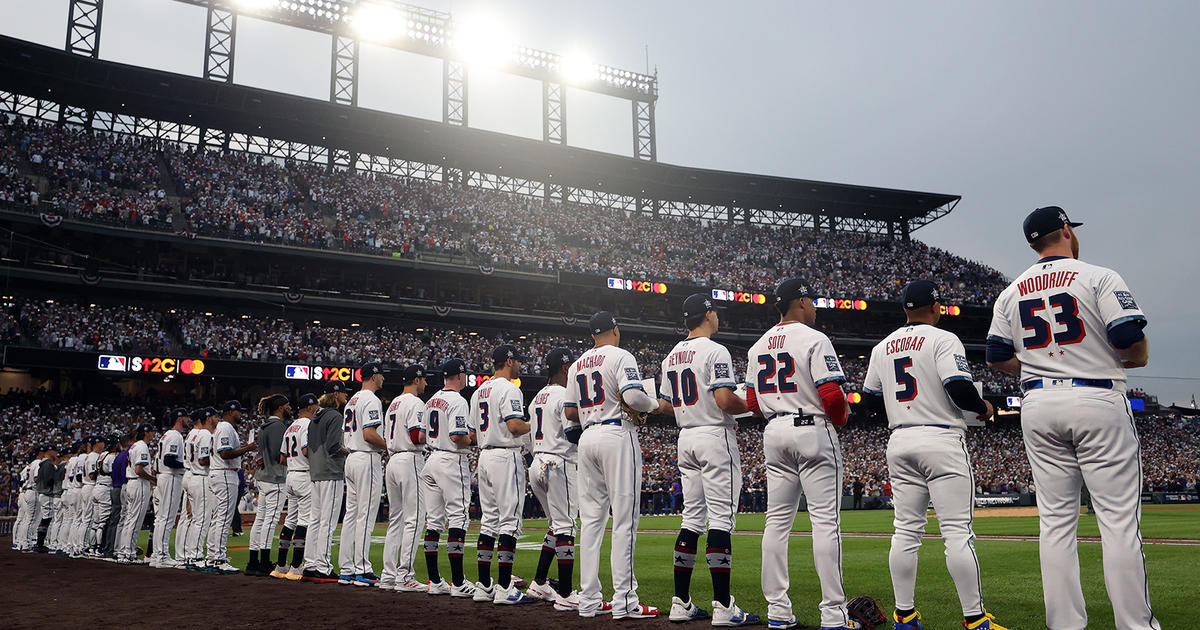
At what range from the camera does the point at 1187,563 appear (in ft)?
34.6

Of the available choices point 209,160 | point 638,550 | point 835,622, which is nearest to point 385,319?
point 209,160

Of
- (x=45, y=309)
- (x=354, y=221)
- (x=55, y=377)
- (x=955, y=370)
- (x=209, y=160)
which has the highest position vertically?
(x=209, y=160)

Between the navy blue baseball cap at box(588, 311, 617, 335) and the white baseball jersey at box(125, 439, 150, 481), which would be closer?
the navy blue baseball cap at box(588, 311, 617, 335)

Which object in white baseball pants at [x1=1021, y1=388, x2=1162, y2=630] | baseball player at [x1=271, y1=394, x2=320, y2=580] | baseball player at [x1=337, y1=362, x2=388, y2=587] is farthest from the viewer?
baseball player at [x1=271, y1=394, x2=320, y2=580]

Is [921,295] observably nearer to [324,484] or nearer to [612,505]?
[612,505]


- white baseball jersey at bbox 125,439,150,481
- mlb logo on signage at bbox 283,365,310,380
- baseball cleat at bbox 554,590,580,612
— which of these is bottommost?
baseball cleat at bbox 554,590,580,612

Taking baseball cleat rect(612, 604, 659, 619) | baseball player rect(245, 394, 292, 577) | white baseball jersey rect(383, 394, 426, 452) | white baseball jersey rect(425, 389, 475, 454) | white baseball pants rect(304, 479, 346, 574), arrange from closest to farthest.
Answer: baseball cleat rect(612, 604, 659, 619), white baseball jersey rect(425, 389, 475, 454), white baseball jersey rect(383, 394, 426, 452), white baseball pants rect(304, 479, 346, 574), baseball player rect(245, 394, 292, 577)

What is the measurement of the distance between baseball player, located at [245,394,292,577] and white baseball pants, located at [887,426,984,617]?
Result: 8.91 metres

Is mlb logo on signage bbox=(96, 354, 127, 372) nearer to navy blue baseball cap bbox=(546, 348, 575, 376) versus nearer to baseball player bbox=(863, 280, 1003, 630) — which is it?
navy blue baseball cap bbox=(546, 348, 575, 376)

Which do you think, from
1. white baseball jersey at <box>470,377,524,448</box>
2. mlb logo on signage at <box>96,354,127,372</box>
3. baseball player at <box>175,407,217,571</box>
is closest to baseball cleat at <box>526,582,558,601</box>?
white baseball jersey at <box>470,377,524,448</box>

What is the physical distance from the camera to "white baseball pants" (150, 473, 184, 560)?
13.7m

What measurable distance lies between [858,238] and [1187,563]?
54387 millimetres

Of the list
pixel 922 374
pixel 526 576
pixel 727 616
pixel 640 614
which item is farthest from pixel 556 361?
pixel 922 374

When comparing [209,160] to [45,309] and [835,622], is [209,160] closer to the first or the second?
[45,309]
